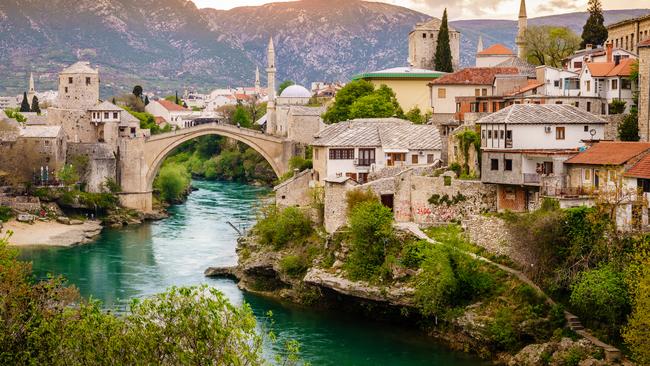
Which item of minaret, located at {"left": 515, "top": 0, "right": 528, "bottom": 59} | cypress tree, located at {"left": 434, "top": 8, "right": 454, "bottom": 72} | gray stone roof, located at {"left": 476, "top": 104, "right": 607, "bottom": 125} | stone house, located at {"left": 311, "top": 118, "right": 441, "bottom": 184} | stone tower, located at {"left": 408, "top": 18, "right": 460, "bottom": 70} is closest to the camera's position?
gray stone roof, located at {"left": 476, "top": 104, "right": 607, "bottom": 125}

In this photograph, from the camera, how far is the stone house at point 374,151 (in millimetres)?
42906

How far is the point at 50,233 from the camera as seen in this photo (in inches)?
2231

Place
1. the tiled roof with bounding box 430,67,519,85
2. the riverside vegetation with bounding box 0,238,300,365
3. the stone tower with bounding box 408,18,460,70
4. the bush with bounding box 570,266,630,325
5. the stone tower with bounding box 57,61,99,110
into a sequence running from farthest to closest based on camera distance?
the stone tower with bounding box 57,61,99,110, the stone tower with bounding box 408,18,460,70, the tiled roof with bounding box 430,67,519,85, the bush with bounding box 570,266,630,325, the riverside vegetation with bounding box 0,238,300,365

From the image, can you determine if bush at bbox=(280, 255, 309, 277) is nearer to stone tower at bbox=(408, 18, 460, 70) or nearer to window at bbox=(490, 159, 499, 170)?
window at bbox=(490, 159, 499, 170)

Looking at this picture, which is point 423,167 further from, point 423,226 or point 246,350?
point 246,350

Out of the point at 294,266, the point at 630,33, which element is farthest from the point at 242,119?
the point at 294,266

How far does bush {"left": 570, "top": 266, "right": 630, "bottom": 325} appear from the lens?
28266 mm

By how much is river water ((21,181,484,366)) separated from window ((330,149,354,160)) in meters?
6.75

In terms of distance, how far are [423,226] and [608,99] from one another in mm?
10619

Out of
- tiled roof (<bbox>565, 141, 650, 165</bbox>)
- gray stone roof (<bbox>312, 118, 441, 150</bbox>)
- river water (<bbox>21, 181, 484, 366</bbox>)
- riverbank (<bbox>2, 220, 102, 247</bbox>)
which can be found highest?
gray stone roof (<bbox>312, 118, 441, 150</bbox>)

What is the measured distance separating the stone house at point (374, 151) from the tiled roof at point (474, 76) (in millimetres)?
6453

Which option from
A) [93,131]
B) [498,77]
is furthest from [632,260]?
[93,131]

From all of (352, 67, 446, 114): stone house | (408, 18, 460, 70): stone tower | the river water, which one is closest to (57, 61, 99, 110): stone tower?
the river water

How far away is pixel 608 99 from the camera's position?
4250 cm
